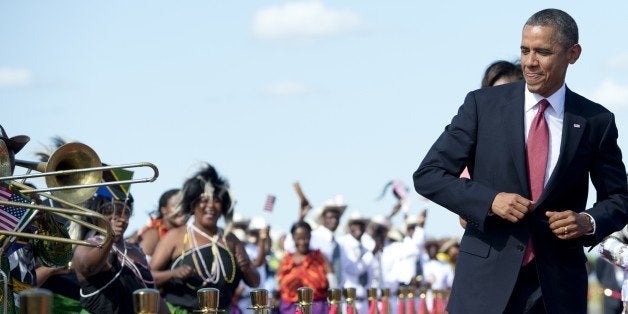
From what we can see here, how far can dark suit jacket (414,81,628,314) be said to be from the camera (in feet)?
20.5

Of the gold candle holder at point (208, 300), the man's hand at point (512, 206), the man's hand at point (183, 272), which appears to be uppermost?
the man's hand at point (183, 272)

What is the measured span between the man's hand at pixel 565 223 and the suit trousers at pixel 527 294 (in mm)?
214

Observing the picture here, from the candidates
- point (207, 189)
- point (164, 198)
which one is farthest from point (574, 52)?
point (164, 198)

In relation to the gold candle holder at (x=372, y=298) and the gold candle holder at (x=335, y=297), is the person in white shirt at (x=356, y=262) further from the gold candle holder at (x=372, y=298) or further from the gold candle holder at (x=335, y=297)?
the gold candle holder at (x=335, y=297)

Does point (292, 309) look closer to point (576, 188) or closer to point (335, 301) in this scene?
point (335, 301)

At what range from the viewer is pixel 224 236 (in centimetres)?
1304

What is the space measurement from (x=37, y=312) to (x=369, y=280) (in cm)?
1682

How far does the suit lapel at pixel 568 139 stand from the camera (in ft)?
20.5

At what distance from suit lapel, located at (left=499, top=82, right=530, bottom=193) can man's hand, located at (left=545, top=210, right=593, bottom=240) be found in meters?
0.23

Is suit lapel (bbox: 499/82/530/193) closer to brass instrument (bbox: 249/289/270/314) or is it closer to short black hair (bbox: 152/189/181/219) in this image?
brass instrument (bbox: 249/289/270/314)

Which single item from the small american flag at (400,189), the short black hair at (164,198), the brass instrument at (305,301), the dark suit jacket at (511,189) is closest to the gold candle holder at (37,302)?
the dark suit jacket at (511,189)

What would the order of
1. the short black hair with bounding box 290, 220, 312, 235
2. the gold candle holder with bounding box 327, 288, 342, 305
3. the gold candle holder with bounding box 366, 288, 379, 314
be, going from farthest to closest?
the short black hair with bounding box 290, 220, 312, 235 < the gold candle holder with bounding box 366, 288, 379, 314 < the gold candle holder with bounding box 327, 288, 342, 305

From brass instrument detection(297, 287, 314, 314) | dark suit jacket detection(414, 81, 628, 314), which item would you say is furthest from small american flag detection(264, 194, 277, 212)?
dark suit jacket detection(414, 81, 628, 314)

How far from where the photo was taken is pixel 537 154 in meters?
6.37
